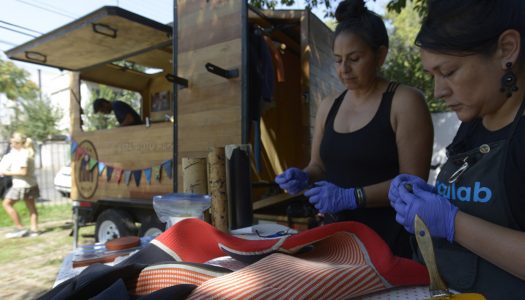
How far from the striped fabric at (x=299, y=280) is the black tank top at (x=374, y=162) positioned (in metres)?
0.77

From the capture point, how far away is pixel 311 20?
14.0ft

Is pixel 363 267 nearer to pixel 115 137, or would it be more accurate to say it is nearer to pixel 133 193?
pixel 133 193

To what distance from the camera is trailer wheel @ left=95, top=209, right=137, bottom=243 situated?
4781 millimetres

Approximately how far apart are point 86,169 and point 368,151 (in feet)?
16.9

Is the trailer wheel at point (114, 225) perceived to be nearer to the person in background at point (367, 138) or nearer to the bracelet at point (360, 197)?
the person in background at point (367, 138)

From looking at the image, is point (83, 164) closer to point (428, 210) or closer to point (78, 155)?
point (78, 155)

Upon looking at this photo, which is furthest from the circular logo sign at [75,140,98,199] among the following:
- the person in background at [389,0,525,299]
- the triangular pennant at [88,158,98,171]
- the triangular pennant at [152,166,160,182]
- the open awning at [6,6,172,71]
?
the person in background at [389,0,525,299]

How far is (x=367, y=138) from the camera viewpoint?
63.4 inches

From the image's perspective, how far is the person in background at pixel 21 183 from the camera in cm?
690

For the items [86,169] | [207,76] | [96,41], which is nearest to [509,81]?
[207,76]

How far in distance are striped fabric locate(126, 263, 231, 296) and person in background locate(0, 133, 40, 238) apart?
24.5ft

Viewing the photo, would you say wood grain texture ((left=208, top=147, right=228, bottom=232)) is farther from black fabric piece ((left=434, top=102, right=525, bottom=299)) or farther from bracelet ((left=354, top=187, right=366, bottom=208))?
black fabric piece ((left=434, top=102, right=525, bottom=299))

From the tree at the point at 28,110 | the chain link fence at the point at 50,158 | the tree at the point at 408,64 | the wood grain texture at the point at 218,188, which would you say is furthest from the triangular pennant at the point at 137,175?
the tree at the point at 28,110

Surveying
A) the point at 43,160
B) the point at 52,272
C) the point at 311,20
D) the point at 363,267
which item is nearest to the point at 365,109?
the point at 363,267
